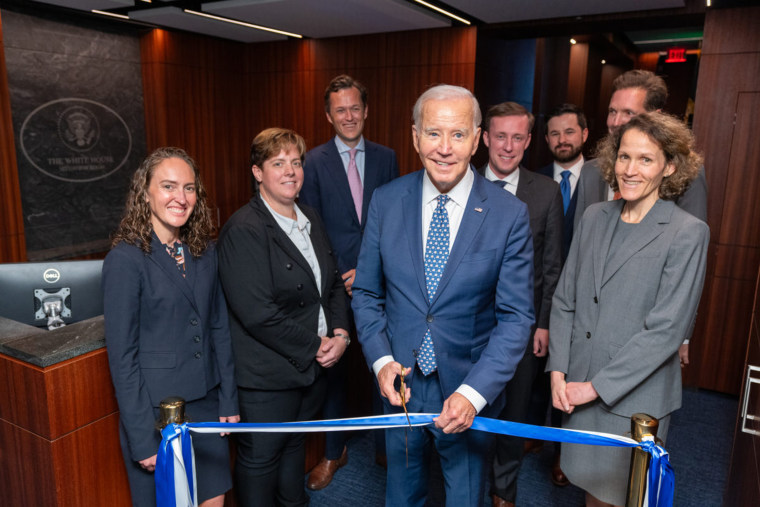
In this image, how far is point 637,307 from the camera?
6.36 feet

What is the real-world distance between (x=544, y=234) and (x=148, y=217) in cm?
179

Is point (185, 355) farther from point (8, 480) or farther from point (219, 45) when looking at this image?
point (219, 45)

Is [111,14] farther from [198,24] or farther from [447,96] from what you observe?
[447,96]

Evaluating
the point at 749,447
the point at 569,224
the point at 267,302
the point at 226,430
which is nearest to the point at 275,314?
the point at 267,302

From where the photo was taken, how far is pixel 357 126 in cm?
346

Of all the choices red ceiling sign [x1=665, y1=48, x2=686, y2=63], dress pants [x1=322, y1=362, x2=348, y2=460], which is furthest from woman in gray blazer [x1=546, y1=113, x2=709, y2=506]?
red ceiling sign [x1=665, y1=48, x2=686, y2=63]

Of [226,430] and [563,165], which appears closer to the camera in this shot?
[226,430]

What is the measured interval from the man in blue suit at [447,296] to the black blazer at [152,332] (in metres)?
0.62

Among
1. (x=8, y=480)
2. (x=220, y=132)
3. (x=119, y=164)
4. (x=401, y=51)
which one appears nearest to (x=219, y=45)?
(x=220, y=132)

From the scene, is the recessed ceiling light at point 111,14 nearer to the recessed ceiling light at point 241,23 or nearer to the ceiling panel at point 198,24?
the ceiling panel at point 198,24

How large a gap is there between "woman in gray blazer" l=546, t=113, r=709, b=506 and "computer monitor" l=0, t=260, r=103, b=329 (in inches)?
80.2

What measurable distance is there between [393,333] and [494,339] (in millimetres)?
355

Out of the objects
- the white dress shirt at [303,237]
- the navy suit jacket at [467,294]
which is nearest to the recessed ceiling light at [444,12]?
the white dress shirt at [303,237]

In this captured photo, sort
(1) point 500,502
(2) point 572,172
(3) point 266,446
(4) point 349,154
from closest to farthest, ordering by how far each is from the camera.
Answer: (3) point 266,446 < (1) point 500,502 < (2) point 572,172 < (4) point 349,154
